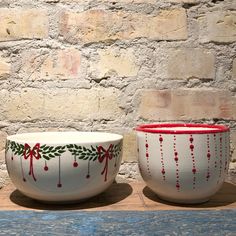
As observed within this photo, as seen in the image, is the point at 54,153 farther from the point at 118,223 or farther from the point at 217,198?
the point at 217,198

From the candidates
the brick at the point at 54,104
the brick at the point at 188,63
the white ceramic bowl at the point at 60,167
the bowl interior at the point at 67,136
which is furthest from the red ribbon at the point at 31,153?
the brick at the point at 188,63

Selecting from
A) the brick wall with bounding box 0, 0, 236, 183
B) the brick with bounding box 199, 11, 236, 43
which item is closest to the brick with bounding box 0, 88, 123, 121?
the brick wall with bounding box 0, 0, 236, 183

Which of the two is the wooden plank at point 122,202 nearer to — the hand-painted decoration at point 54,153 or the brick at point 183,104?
the hand-painted decoration at point 54,153

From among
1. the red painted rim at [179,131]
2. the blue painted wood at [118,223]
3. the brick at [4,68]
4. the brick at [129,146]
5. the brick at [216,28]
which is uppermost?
the brick at [216,28]

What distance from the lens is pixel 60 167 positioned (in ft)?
1.88

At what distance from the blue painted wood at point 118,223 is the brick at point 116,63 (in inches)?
12.7

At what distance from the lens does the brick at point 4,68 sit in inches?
30.8

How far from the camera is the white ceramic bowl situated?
57 centimetres

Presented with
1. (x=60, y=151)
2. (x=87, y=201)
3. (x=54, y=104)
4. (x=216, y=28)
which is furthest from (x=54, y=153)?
(x=216, y=28)

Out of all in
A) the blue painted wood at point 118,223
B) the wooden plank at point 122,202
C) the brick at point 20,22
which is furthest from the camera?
the brick at point 20,22

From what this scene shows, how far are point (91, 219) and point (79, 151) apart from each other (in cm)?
11

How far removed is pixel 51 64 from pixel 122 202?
338 millimetres

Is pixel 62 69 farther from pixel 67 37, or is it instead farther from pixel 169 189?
pixel 169 189

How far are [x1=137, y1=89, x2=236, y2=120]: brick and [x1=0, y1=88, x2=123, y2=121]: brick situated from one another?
0.09 m
